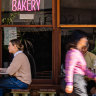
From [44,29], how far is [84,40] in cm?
182

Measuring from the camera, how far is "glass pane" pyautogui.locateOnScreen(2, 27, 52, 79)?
21.6ft

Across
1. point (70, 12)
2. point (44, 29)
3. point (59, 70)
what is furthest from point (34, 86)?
point (70, 12)

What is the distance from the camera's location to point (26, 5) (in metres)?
6.63

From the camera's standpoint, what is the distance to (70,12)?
6523mm

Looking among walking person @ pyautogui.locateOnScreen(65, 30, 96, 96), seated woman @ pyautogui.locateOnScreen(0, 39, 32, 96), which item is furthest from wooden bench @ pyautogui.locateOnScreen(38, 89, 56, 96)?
walking person @ pyautogui.locateOnScreen(65, 30, 96, 96)

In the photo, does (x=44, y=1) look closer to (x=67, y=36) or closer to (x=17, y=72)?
(x=67, y=36)

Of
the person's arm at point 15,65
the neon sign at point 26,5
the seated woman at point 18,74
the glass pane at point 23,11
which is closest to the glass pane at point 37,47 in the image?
the glass pane at point 23,11

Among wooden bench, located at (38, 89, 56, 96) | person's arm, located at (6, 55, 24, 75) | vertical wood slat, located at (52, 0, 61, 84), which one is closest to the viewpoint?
person's arm, located at (6, 55, 24, 75)

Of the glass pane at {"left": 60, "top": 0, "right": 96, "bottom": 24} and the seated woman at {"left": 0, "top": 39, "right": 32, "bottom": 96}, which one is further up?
the glass pane at {"left": 60, "top": 0, "right": 96, "bottom": 24}

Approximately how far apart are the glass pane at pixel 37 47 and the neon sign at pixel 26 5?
411 mm

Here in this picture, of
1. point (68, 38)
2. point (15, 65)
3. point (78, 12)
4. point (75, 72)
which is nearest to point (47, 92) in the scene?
point (15, 65)

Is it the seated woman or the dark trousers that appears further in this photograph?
the seated woman

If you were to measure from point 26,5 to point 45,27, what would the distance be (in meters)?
0.60

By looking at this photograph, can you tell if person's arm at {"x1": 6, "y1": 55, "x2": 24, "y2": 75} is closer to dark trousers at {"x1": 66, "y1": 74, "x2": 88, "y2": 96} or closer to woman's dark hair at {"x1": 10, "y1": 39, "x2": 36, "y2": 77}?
woman's dark hair at {"x1": 10, "y1": 39, "x2": 36, "y2": 77}
